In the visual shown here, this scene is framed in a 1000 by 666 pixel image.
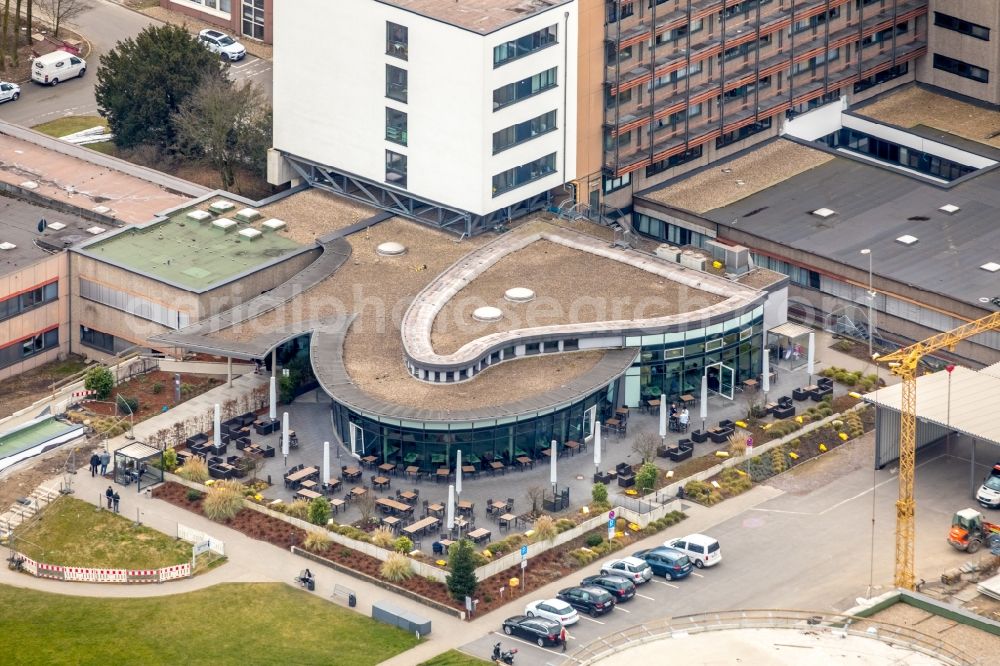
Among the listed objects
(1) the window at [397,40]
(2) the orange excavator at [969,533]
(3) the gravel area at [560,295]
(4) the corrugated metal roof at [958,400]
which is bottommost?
(2) the orange excavator at [969,533]

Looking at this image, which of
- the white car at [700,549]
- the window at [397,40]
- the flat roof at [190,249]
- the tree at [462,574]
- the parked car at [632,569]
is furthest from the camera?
the window at [397,40]

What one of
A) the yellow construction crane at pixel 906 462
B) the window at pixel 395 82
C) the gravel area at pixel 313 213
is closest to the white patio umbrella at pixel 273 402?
the gravel area at pixel 313 213

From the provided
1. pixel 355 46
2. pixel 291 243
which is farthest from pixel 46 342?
pixel 355 46

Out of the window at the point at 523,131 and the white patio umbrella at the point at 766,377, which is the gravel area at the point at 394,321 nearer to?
the window at the point at 523,131

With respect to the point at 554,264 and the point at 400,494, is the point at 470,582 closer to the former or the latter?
the point at 400,494

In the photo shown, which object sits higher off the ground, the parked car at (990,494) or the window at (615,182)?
the window at (615,182)

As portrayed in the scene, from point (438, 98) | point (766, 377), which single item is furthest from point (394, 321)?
point (766, 377)

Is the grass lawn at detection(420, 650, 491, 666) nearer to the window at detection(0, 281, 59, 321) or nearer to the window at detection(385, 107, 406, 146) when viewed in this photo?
the window at detection(0, 281, 59, 321)

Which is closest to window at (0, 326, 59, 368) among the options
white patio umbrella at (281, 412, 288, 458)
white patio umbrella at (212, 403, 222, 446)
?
white patio umbrella at (212, 403, 222, 446)
